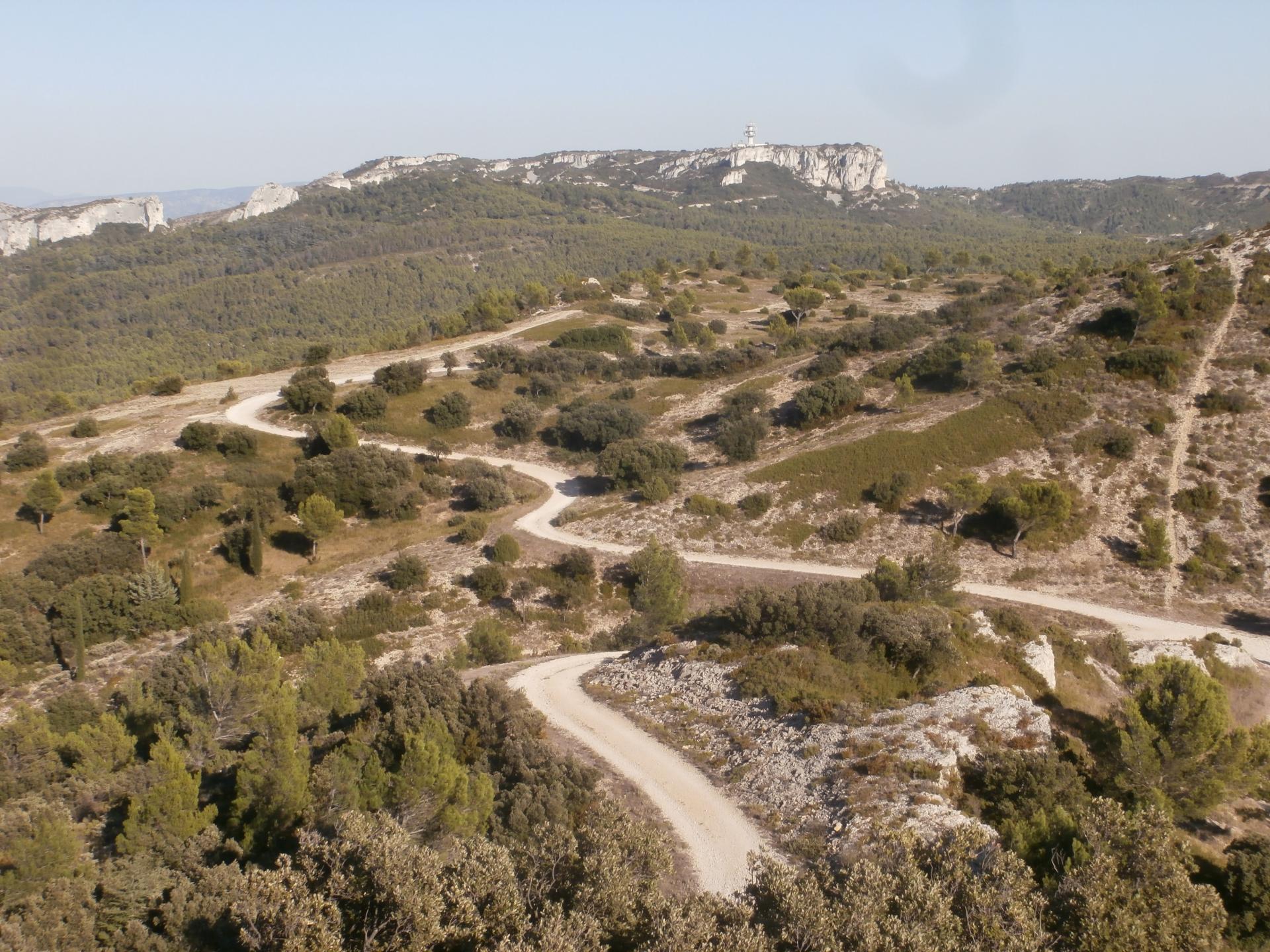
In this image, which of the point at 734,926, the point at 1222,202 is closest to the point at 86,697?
the point at 734,926

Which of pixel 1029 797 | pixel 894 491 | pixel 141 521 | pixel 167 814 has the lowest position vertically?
pixel 141 521

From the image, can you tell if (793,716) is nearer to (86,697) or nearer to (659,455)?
(86,697)

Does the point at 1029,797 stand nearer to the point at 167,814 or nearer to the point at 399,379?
the point at 167,814

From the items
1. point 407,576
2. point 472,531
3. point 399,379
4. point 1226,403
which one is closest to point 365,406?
point 399,379

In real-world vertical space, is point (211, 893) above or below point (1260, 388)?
below

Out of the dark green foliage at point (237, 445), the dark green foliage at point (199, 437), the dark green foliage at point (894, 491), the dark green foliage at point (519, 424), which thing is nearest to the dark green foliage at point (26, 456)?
the dark green foliage at point (199, 437)

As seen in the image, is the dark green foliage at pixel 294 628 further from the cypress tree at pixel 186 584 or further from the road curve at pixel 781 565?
the road curve at pixel 781 565

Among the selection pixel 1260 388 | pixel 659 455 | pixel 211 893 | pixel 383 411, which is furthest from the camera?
pixel 383 411
